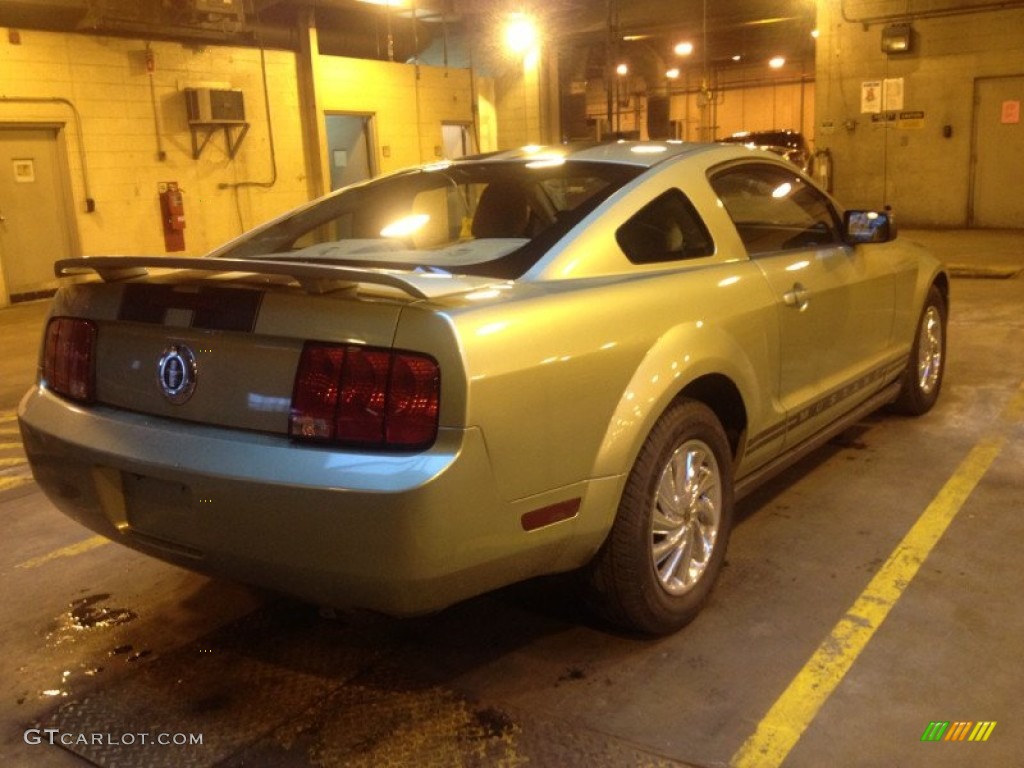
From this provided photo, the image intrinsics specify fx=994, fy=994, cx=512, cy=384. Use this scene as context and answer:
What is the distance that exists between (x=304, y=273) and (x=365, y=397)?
13.7 inches

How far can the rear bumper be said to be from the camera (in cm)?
236

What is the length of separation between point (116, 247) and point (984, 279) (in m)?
10.7

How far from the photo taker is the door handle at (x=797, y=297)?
376cm

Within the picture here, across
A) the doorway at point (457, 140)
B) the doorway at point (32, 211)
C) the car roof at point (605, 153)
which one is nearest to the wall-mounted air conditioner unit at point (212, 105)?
the doorway at point (32, 211)

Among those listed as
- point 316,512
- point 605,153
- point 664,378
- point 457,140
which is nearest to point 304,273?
point 316,512

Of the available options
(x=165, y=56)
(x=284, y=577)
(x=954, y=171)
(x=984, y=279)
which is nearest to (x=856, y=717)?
(x=284, y=577)

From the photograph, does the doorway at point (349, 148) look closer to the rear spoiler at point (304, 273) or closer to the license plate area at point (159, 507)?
the rear spoiler at point (304, 273)

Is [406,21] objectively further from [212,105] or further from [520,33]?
[212,105]

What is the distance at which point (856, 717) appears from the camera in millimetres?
2682

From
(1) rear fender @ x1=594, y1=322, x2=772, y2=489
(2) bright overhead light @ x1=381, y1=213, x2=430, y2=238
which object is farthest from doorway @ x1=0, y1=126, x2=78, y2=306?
(1) rear fender @ x1=594, y1=322, x2=772, y2=489

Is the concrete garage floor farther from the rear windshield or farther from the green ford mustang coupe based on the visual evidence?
the rear windshield

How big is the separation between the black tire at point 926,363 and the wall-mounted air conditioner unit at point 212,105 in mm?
10844

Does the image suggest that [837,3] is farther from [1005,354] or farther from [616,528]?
[616,528]
